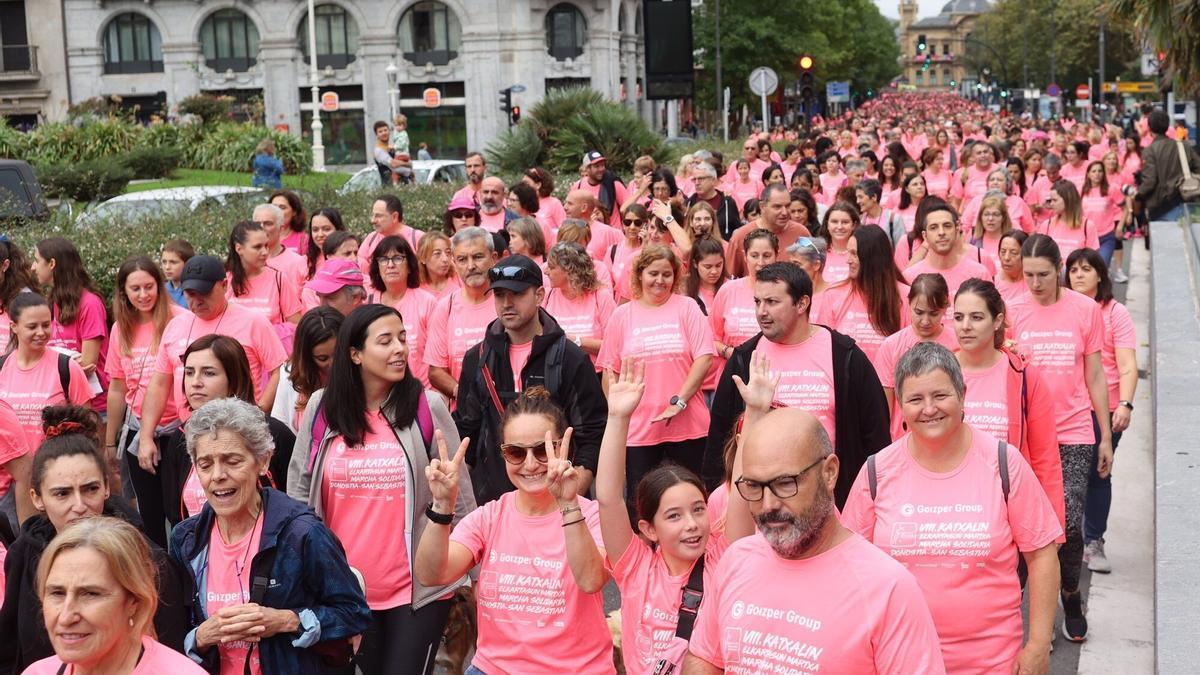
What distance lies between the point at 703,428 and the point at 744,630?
4.43 meters

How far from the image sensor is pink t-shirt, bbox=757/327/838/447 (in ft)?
20.9

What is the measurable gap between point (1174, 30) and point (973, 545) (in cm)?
1797

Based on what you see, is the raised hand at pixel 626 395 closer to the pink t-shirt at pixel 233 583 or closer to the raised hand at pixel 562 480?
the raised hand at pixel 562 480

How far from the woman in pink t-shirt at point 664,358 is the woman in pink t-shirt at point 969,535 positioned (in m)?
3.10

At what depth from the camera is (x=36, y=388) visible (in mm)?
7617

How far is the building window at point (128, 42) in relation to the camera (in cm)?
6369

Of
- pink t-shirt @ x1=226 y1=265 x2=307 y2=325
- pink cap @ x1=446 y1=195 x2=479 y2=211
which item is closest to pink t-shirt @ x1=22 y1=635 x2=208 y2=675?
pink t-shirt @ x1=226 y1=265 x2=307 y2=325

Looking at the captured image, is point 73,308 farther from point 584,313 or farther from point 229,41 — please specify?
point 229,41

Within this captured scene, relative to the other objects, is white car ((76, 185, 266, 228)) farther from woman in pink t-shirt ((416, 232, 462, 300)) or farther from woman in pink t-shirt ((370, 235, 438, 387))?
woman in pink t-shirt ((370, 235, 438, 387))

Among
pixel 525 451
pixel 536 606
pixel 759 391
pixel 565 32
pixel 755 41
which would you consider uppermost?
pixel 565 32

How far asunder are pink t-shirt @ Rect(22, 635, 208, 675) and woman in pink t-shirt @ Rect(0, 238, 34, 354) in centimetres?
524

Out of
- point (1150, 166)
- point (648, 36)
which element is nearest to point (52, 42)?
point (648, 36)

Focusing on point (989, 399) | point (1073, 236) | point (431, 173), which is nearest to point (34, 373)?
point (989, 399)

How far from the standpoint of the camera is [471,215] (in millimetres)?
11594
